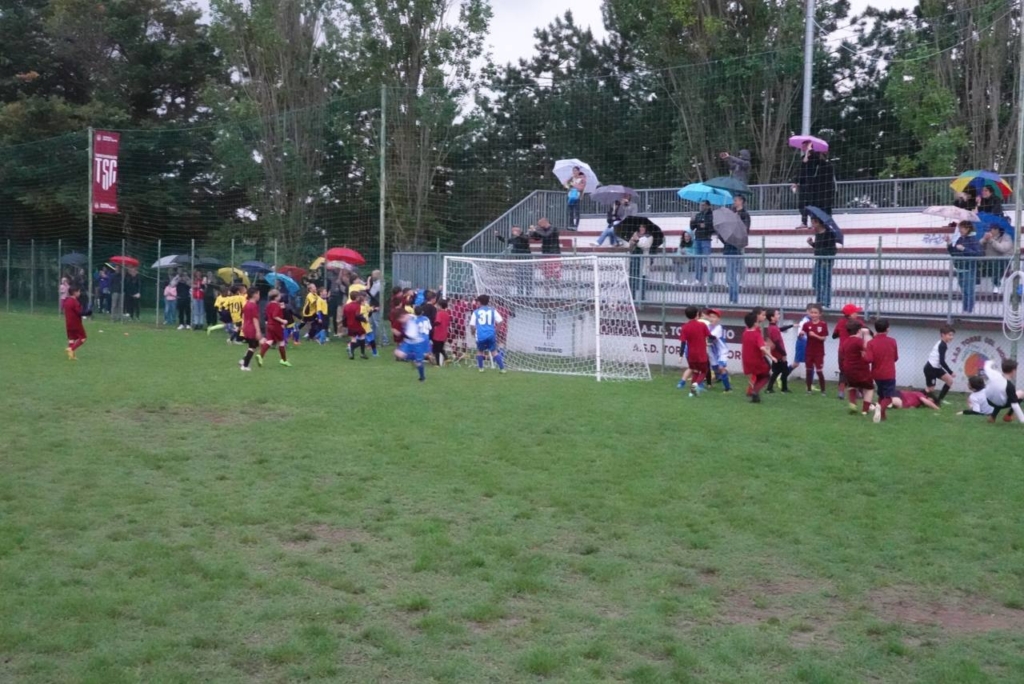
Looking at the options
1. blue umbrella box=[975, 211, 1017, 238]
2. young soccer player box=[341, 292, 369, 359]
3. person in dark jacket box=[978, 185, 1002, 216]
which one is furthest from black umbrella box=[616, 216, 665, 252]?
blue umbrella box=[975, 211, 1017, 238]

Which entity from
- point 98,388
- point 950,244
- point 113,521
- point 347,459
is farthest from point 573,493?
point 950,244

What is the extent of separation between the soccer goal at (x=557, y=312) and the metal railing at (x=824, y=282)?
0.38 meters

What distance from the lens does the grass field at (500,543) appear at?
5953 millimetres

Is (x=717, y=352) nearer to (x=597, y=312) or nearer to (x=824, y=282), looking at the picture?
(x=597, y=312)

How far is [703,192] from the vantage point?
884 inches

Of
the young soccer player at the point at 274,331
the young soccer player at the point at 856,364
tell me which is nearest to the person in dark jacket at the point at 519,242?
the young soccer player at the point at 274,331

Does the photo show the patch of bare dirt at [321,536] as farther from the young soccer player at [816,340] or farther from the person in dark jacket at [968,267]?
the person in dark jacket at [968,267]

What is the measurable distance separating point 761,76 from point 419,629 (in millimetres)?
24113

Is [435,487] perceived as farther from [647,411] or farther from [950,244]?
[950,244]

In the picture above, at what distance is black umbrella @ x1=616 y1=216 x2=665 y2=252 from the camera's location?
23062mm

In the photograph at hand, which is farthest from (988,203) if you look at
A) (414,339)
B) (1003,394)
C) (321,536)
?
(321,536)

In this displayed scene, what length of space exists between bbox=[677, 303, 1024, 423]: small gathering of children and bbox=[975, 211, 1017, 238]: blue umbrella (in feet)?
9.79

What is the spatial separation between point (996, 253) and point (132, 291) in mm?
24574

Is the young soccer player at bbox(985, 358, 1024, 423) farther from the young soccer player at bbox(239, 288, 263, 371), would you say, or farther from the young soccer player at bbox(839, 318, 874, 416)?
the young soccer player at bbox(239, 288, 263, 371)
